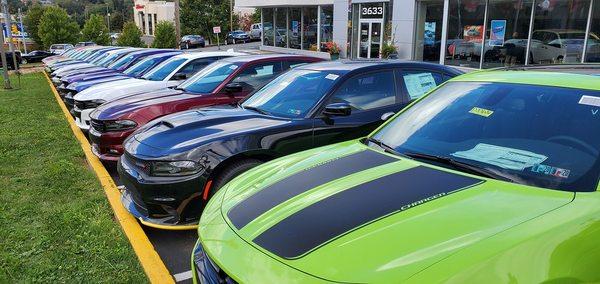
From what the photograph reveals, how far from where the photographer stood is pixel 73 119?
10656 mm

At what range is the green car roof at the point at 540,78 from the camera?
2.73 meters

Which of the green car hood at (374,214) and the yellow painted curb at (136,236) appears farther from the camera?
the yellow painted curb at (136,236)

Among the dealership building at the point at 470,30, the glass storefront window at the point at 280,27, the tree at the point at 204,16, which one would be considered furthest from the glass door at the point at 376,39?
the tree at the point at 204,16

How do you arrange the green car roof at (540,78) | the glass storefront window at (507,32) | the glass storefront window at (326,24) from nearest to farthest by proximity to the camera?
the green car roof at (540,78) < the glass storefront window at (507,32) < the glass storefront window at (326,24)

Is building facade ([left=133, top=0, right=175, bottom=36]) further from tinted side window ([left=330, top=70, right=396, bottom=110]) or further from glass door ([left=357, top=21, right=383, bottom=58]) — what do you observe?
tinted side window ([left=330, top=70, right=396, bottom=110])

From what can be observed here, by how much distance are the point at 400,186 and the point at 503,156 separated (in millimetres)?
680

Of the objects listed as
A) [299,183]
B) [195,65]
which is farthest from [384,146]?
[195,65]

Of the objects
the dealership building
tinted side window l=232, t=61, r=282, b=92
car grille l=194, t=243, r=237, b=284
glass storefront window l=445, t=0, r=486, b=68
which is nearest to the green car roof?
car grille l=194, t=243, r=237, b=284

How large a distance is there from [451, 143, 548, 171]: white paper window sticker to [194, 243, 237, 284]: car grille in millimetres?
1497

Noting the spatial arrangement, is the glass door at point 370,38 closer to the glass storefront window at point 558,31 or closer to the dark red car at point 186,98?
the glass storefront window at point 558,31

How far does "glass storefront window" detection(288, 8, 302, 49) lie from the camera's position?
106 ft

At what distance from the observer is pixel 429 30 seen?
813 inches

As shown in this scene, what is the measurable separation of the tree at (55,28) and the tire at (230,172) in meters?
50.5

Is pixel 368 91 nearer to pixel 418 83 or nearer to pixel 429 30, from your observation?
pixel 418 83
